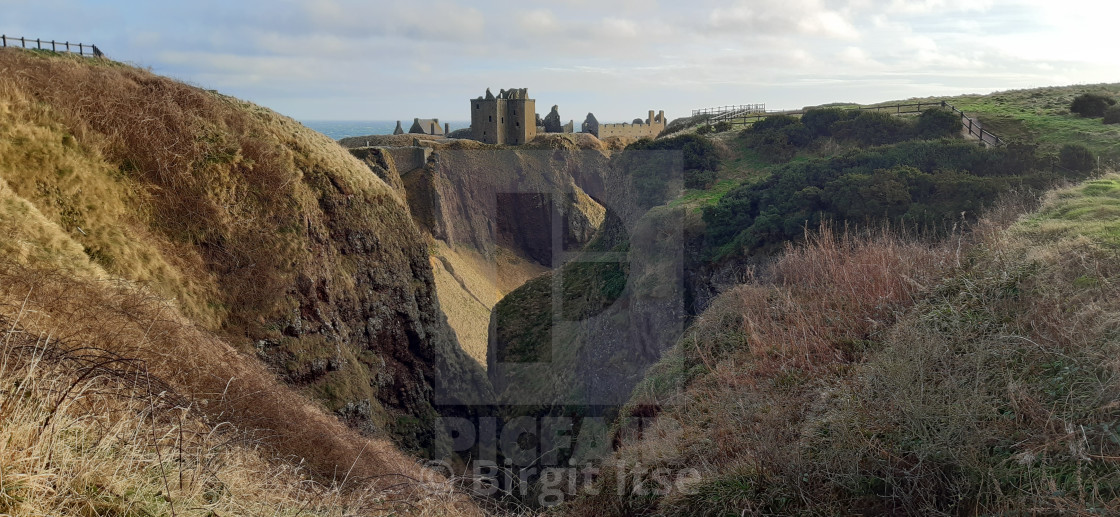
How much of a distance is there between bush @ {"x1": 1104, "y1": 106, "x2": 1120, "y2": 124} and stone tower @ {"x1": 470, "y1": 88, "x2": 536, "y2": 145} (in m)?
41.3

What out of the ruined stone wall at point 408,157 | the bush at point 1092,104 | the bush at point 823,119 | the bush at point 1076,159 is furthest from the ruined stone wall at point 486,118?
the bush at point 1076,159

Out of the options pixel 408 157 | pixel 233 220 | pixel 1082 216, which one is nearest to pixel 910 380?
pixel 1082 216

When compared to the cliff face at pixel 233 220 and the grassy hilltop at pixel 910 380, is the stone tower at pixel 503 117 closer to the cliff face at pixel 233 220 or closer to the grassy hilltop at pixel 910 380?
the cliff face at pixel 233 220

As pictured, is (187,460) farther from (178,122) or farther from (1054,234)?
(178,122)

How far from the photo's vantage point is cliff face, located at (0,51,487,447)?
13.4 m

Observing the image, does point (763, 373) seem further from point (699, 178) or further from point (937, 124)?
point (937, 124)

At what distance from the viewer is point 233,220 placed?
15.9 metres

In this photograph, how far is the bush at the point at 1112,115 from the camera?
2448cm

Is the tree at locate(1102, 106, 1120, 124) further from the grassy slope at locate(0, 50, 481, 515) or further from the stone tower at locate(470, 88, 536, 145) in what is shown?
the stone tower at locate(470, 88, 536, 145)

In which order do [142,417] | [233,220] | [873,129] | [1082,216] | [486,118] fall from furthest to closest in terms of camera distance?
[486,118], [873,129], [233,220], [1082,216], [142,417]

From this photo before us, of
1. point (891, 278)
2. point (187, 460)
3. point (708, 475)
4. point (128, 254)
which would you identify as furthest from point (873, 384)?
point (128, 254)

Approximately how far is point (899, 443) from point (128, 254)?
14032 mm

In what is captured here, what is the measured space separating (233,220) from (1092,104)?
1294 inches

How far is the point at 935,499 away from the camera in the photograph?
17.5 feet
